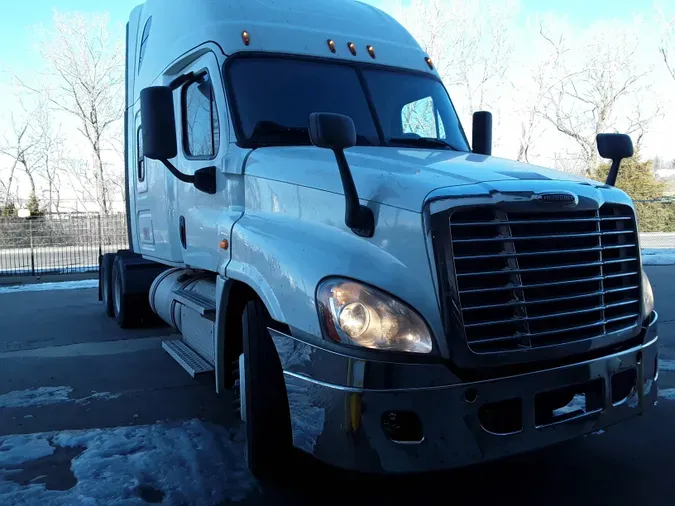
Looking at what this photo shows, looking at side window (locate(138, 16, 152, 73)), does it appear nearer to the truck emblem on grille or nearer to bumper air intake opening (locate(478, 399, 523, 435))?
the truck emblem on grille

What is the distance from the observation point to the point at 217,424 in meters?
4.54

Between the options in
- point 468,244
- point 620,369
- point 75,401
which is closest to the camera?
point 468,244

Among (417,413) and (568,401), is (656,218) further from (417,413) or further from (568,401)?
(417,413)

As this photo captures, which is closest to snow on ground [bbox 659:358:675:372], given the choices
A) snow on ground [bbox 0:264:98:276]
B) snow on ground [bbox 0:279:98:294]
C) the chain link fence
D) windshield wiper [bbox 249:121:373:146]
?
windshield wiper [bbox 249:121:373:146]

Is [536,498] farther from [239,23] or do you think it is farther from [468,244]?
[239,23]

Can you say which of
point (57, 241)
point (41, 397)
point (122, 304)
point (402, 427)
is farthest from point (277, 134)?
point (57, 241)

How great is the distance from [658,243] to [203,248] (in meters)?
21.8

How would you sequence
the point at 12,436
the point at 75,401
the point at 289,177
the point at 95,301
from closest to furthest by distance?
the point at 289,177 → the point at 12,436 → the point at 75,401 → the point at 95,301

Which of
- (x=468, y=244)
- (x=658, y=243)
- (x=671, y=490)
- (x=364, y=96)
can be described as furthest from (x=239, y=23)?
(x=658, y=243)

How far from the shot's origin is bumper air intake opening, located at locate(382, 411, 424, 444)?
8.78 ft

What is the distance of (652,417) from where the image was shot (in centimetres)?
451

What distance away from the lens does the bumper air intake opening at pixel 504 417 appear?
2785 millimetres

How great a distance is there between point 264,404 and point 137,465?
1.10 metres

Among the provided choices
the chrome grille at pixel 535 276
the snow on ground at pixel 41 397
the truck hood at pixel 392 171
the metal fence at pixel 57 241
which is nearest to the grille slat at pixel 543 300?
the chrome grille at pixel 535 276
